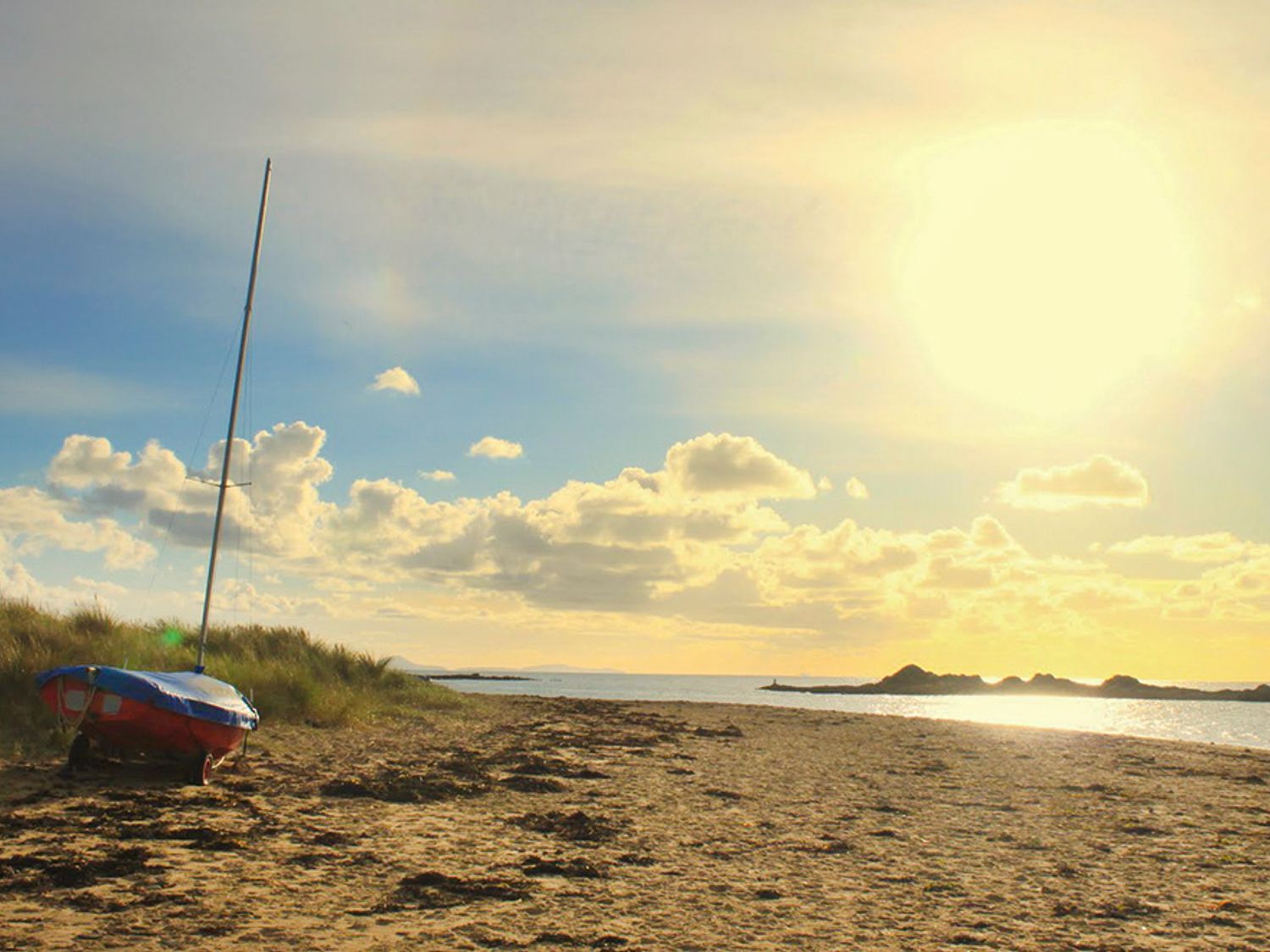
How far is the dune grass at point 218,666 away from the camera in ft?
45.1

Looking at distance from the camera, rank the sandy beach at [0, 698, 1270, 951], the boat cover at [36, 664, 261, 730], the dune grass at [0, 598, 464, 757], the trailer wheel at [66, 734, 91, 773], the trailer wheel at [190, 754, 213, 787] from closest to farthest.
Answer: the sandy beach at [0, 698, 1270, 951]
the boat cover at [36, 664, 261, 730]
the trailer wheel at [66, 734, 91, 773]
the trailer wheel at [190, 754, 213, 787]
the dune grass at [0, 598, 464, 757]

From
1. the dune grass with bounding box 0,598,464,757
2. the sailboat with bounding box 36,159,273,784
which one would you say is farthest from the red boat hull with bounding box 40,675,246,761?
the dune grass with bounding box 0,598,464,757

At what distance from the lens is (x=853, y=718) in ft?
114

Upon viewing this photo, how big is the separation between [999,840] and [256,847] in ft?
25.5

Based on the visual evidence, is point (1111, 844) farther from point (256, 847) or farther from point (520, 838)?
point (256, 847)

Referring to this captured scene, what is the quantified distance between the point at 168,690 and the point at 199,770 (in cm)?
107

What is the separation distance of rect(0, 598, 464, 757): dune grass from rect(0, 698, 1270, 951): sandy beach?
1.34 metres

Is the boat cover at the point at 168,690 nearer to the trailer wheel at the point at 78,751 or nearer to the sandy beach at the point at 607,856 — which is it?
the trailer wheel at the point at 78,751

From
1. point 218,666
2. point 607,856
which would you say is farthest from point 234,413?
point 607,856

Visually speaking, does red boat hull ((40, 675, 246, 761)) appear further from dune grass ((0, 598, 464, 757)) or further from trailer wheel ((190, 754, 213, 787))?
dune grass ((0, 598, 464, 757))

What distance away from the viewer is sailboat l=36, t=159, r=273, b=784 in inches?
440

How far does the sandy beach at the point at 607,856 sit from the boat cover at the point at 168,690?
0.87m

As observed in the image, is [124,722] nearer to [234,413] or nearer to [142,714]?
[142,714]

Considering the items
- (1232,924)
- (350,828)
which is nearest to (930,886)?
(1232,924)
